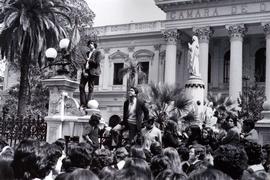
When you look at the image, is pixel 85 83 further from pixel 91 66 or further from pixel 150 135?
pixel 150 135

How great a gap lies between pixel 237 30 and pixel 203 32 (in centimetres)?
290

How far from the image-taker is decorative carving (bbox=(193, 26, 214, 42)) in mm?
35188

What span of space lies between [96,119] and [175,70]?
29527 millimetres

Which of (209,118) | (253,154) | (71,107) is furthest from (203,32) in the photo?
(253,154)

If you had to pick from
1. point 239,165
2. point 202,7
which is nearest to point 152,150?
point 239,165

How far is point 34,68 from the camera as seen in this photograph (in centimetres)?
3023

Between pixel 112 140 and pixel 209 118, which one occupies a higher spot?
pixel 209 118

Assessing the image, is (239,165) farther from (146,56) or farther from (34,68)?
(146,56)

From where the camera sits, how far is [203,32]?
3522 cm

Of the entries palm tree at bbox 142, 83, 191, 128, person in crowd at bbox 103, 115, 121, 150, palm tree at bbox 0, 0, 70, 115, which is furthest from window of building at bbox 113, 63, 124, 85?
person in crowd at bbox 103, 115, 121, 150

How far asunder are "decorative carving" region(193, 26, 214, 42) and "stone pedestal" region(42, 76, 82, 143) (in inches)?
967

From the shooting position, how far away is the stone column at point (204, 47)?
34.9 m

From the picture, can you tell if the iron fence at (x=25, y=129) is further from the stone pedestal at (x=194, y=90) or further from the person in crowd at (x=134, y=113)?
the stone pedestal at (x=194, y=90)

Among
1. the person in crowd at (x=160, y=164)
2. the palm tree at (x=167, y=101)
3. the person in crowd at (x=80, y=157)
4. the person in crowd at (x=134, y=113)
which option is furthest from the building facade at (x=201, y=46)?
the person in crowd at (x=80, y=157)
